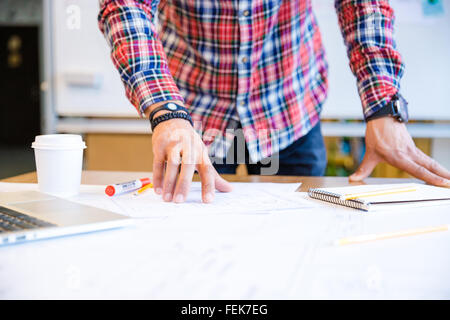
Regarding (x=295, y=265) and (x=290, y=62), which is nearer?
(x=295, y=265)

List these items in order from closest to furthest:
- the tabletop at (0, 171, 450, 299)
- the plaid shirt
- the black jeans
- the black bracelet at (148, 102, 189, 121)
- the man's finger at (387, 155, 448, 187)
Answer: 1. the tabletop at (0, 171, 450, 299)
2. the black bracelet at (148, 102, 189, 121)
3. the man's finger at (387, 155, 448, 187)
4. the plaid shirt
5. the black jeans

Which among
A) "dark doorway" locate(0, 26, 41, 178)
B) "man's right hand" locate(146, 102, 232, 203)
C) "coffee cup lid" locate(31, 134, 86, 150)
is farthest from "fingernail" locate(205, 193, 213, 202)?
"dark doorway" locate(0, 26, 41, 178)

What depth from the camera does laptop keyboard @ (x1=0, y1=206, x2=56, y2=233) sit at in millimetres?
467

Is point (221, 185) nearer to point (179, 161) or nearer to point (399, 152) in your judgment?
point (179, 161)

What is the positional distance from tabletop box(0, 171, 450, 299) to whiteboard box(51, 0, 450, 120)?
4.52 feet

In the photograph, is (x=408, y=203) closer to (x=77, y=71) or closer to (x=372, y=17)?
(x=372, y=17)

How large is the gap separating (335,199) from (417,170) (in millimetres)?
294

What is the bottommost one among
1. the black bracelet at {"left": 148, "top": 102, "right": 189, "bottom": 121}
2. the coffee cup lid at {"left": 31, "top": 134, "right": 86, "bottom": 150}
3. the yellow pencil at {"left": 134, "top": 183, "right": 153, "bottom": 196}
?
the yellow pencil at {"left": 134, "top": 183, "right": 153, "bottom": 196}

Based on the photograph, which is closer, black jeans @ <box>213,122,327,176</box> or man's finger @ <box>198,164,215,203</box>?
man's finger @ <box>198,164,215,203</box>

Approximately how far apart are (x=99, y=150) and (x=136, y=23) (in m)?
1.34

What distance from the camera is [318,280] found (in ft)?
1.18

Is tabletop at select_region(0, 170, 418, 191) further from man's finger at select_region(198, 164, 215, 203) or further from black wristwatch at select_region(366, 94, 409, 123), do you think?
man's finger at select_region(198, 164, 215, 203)

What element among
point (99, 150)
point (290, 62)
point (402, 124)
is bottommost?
point (99, 150)
